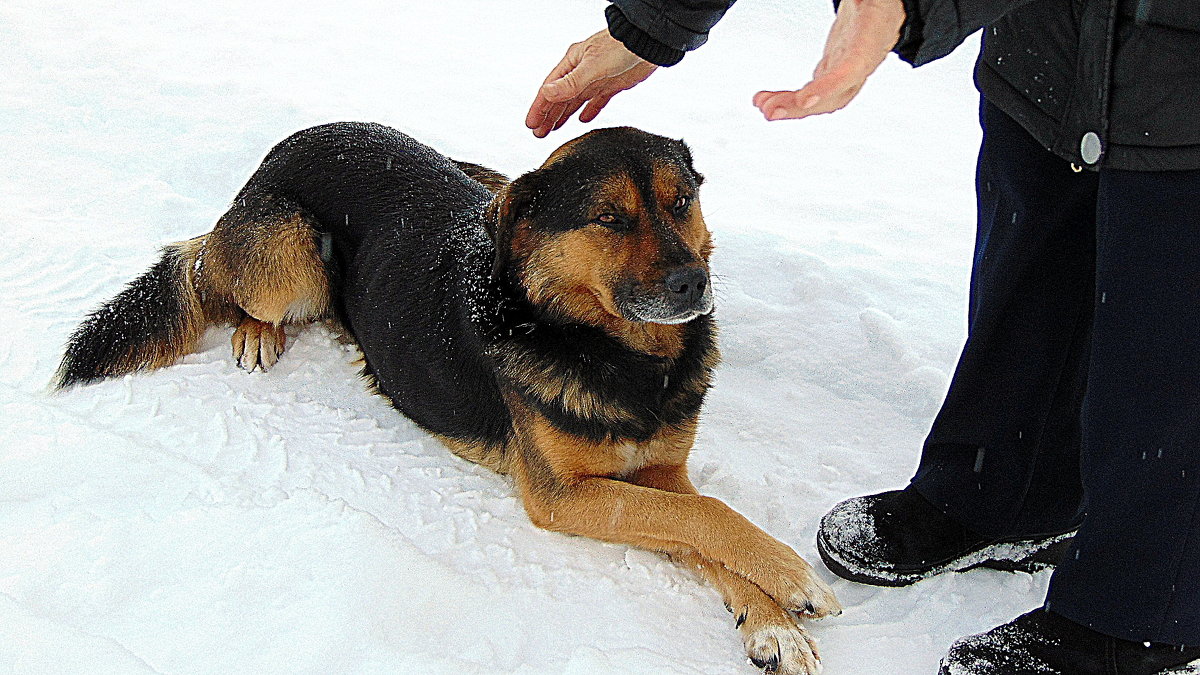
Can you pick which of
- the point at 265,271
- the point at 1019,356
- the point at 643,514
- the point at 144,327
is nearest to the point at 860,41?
the point at 1019,356

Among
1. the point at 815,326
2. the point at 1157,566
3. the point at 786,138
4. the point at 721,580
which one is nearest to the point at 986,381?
the point at 1157,566

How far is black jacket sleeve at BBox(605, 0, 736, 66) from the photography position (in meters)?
2.64

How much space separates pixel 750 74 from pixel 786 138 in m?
1.72

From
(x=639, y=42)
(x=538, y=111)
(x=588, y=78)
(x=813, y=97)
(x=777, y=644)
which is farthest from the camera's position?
(x=538, y=111)

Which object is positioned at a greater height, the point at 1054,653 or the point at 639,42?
the point at 639,42

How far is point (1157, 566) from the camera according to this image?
2.22 meters

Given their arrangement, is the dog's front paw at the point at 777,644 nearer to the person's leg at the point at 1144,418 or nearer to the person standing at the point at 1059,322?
the person standing at the point at 1059,322

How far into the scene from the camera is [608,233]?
297cm

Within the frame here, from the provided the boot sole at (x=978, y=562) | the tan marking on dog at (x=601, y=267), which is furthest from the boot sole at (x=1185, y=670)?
the tan marking on dog at (x=601, y=267)

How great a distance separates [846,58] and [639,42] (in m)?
1.23

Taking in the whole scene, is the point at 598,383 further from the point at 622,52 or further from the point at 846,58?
the point at 846,58

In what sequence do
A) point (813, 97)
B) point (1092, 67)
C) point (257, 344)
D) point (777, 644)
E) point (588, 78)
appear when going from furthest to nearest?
point (257, 344)
point (588, 78)
point (777, 644)
point (1092, 67)
point (813, 97)

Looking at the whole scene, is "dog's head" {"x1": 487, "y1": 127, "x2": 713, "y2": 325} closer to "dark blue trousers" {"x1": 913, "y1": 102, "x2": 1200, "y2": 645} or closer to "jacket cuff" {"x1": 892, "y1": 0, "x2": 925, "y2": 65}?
"dark blue trousers" {"x1": 913, "y1": 102, "x2": 1200, "y2": 645}

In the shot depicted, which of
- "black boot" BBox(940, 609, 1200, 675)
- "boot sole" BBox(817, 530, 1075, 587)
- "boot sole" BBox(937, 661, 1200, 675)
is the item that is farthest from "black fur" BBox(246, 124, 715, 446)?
"boot sole" BBox(937, 661, 1200, 675)
